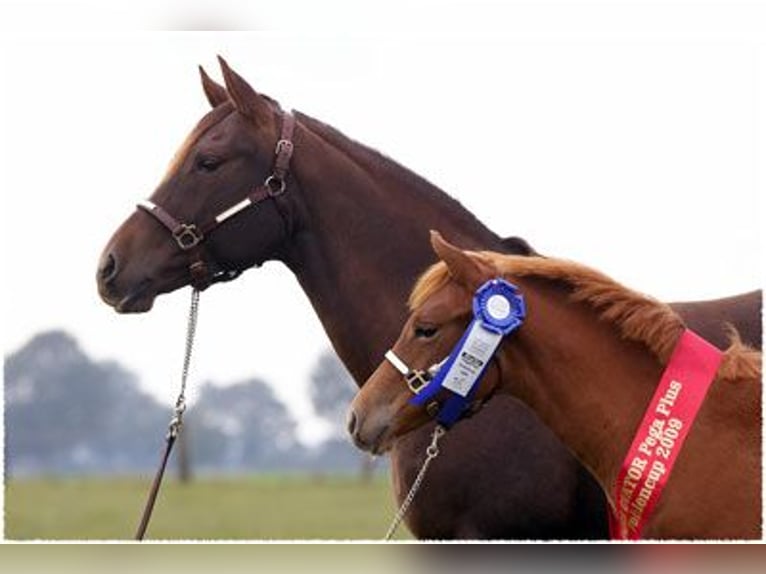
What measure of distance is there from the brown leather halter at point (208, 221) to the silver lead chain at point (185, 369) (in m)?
0.07

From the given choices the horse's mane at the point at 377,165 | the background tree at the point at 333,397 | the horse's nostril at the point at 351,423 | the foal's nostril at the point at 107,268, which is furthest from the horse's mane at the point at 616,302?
the background tree at the point at 333,397

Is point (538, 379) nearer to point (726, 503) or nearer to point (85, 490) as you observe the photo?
point (726, 503)

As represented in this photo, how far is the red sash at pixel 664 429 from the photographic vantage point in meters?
3.47

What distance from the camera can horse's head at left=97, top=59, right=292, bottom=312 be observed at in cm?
419

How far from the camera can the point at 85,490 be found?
6215mm

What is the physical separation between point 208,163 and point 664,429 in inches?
65.2

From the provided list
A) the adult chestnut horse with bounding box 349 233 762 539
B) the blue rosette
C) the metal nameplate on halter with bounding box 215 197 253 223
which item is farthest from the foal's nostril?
the blue rosette

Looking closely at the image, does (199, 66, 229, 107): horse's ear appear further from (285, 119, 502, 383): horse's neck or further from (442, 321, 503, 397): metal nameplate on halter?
(442, 321, 503, 397): metal nameplate on halter

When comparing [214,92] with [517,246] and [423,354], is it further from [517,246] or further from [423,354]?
[423,354]

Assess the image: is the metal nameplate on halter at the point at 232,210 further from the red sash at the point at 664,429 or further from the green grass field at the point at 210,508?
the red sash at the point at 664,429

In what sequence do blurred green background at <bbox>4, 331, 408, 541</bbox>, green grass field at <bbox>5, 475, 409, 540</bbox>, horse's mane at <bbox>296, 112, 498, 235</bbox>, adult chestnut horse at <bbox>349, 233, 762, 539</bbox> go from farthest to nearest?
1. green grass field at <bbox>5, 475, 409, 540</bbox>
2. blurred green background at <bbox>4, 331, 408, 541</bbox>
3. horse's mane at <bbox>296, 112, 498, 235</bbox>
4. adult chestnut horse at <bbox>349, 233, 762, 539</bbox>

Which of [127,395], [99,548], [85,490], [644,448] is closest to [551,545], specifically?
[644,448]

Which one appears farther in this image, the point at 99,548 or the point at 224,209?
the point at 224,209

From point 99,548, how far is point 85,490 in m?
2.62
